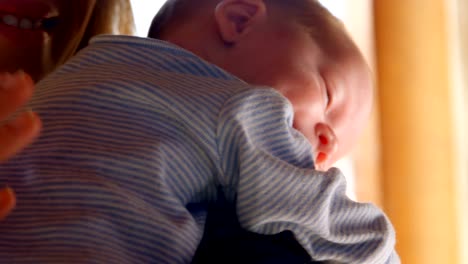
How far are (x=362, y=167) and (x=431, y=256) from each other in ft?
0.88

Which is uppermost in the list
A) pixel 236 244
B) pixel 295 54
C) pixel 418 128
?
pixel 295 54

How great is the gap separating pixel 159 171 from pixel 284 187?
0.11 m

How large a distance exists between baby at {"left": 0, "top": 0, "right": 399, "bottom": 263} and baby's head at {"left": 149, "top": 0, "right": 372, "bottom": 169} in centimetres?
13

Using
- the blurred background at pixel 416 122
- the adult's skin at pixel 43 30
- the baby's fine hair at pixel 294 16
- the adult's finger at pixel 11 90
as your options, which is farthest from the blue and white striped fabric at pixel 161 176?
the blurred background at pixel 416 122

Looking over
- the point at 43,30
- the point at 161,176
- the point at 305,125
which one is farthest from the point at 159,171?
the point at 43,30

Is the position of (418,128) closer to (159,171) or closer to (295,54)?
(295,54)

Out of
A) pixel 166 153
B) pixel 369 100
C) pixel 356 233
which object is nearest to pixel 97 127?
pixel 166 153

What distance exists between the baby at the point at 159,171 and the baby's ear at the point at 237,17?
155 millimetres

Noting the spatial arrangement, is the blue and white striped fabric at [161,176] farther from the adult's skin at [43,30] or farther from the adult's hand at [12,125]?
the adult's skin at [43,30]

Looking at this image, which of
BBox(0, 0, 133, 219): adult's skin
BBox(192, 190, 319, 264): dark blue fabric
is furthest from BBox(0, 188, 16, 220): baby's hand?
BBox(0, 0, 133, 219): adult's skin

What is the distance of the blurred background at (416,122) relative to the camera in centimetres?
143

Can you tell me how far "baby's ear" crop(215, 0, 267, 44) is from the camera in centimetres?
80

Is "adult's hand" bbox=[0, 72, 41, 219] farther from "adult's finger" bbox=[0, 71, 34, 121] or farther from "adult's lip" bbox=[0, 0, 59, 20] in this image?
"adult's lip" bbox=[0, 0, 59, 20]

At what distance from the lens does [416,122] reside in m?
1.53
